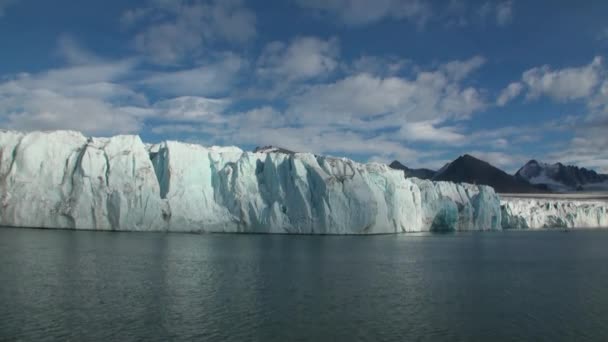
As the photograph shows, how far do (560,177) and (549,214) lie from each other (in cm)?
12226

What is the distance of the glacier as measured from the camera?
3400 cm

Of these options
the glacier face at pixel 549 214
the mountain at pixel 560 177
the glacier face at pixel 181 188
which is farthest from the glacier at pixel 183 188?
the mountain at pixel 560 177

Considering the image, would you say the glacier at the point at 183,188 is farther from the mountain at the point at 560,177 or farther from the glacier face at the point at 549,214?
the mountain at the point at 560,177

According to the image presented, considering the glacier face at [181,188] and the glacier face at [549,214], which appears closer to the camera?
the glacier face at [181,188]

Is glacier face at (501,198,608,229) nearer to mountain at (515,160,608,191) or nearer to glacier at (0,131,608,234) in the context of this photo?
glacier at (0,131,608,234)

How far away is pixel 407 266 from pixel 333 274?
14.6 feet

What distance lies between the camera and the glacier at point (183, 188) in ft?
112

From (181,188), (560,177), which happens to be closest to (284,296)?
Answer: (181,188)

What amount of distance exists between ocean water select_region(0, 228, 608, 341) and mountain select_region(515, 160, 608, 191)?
169313 millimetres

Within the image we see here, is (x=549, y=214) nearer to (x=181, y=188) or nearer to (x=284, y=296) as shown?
(x=181, y=188)

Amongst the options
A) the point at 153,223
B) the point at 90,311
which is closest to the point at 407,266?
the point at 90,311

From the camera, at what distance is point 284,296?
47.0 feet

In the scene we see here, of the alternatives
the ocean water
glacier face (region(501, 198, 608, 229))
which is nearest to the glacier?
the ocean water

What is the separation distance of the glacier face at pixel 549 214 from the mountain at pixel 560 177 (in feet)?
309
